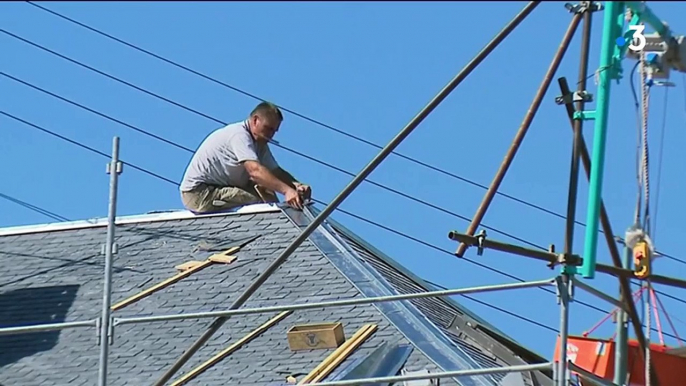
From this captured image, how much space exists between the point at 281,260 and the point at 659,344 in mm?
3134

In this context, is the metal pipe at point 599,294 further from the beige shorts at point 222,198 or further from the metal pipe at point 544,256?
the beige shorts at point 222,198

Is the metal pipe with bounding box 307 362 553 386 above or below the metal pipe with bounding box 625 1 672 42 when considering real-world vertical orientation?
below

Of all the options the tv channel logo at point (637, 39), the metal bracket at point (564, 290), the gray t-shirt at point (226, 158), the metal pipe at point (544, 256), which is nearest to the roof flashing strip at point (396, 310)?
the gray t-shirt at point (226, 158)

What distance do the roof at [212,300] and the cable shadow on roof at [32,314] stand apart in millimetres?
12

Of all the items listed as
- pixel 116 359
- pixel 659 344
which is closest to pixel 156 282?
pixel 116 359

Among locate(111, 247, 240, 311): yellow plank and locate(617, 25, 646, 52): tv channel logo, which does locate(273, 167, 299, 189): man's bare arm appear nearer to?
locate(111, 247, 240, 311): yellow plank

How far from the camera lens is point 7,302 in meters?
14.7

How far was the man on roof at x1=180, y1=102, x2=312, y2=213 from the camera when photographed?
15414 millimetres

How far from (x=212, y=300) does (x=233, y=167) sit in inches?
67.3

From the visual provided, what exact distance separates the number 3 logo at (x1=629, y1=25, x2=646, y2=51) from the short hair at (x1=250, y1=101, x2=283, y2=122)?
4729mm

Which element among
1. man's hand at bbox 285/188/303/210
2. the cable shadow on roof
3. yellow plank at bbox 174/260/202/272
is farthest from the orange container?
the cable shadow on roof

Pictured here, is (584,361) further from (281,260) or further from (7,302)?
(7,302)

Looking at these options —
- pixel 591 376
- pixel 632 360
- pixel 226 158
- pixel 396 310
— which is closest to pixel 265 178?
pixel 226 158

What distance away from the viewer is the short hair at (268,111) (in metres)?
15.5
